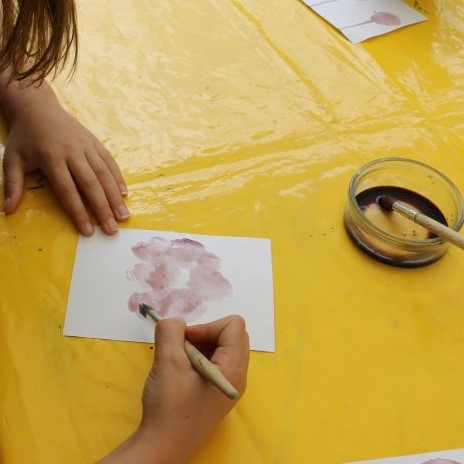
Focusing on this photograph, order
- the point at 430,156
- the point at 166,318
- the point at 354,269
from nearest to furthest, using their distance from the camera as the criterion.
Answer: the point at 166,318
the point at 354,269
the point at 430,156

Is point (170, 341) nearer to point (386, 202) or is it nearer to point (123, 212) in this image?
point (123, 212)

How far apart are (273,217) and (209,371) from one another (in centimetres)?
32

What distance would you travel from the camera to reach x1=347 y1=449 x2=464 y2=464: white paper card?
0.65m

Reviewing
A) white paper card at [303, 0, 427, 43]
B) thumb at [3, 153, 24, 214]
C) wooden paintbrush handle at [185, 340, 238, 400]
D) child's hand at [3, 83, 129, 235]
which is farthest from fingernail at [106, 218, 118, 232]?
white paper card at [303, 0, 427, 43]

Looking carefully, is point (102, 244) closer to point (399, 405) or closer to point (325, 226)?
point (325, 226)

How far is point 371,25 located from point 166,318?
842 mm

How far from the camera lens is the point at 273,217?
2.89 feet

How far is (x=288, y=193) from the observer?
0.92 meters

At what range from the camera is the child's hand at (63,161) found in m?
0.83

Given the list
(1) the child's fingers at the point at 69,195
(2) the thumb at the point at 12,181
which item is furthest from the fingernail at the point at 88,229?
(2) the thumb at the point at 12,181

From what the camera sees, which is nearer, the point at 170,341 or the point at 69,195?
the point at 170,341

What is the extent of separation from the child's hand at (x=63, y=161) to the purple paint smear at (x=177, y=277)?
8 cm

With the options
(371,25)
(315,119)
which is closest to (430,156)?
(315,119)

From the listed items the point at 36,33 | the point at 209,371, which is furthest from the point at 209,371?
the point at 36,33
